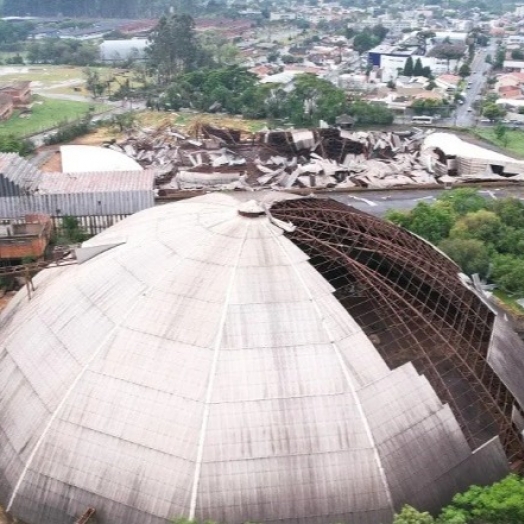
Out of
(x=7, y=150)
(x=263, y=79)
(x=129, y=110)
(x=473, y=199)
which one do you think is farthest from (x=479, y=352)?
(x=263, y=79)

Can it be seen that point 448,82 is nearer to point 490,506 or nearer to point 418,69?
point 418,69

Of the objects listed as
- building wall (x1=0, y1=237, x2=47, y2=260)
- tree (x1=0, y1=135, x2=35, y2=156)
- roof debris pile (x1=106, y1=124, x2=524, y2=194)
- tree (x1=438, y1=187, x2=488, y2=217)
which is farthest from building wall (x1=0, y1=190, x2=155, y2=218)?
tree (x1=0, y1=135, x2=35, y2=156)

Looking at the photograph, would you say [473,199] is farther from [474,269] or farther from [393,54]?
[393,54]

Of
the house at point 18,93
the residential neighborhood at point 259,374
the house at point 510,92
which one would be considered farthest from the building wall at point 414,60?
the residential neighborhood at point 259,374

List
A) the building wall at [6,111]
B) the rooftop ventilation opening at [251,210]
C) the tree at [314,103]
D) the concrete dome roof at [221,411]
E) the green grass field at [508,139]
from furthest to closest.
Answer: the building wall at [6,111] < the tree at [314,103] < the green grass field at [508,139] < the rooftop ventilation opening at [251,210] < the concrete dome roof at [221,411]

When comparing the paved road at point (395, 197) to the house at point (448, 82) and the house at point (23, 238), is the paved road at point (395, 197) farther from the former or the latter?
the house at point (448, 82)

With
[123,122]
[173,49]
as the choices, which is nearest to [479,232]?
[123,122]

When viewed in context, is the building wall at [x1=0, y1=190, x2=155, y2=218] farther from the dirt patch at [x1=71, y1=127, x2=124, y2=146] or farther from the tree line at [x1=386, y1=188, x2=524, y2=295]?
the dirt patch at [x1=71, y1=127, x2=124, y2=146]
